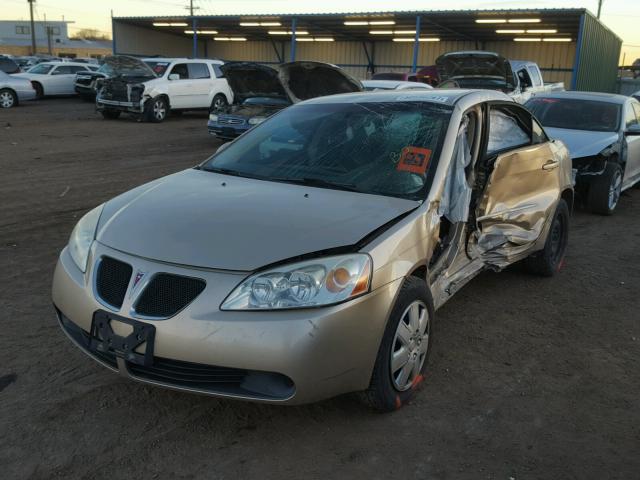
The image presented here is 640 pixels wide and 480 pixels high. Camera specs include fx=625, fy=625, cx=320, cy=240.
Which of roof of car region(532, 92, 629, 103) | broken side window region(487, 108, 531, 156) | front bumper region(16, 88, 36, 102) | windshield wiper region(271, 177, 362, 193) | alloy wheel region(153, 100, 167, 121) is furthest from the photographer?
front bumper region(16, 88, 36, 102)

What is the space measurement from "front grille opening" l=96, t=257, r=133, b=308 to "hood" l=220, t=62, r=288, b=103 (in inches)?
374

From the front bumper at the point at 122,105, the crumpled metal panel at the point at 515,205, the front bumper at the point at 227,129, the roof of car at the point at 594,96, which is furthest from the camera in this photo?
the front bumper at the point at 122,105

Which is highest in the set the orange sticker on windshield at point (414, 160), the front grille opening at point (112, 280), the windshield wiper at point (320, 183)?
the orange sticker on windshield at point (414, 160)

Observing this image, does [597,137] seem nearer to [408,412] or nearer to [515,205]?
[515,205]

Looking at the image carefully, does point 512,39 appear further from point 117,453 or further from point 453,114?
point 117,453

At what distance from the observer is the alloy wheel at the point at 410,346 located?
3154 millimetres

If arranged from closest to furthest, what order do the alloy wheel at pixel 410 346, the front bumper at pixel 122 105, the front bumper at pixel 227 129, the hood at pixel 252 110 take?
1. the alloy wheel at pixel 410 346
2. the hood at pixel 252 110
3. the front bumper at pixel 227 129
4. the front bumper at pixel 122 105

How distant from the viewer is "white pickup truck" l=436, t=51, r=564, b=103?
52.3ft

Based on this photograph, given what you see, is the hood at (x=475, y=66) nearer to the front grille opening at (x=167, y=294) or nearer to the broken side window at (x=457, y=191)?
the broken side window at (x=457, y=191)

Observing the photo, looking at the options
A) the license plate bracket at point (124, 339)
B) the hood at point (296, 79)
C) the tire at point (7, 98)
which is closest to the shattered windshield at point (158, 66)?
the tire at point (7, 98)

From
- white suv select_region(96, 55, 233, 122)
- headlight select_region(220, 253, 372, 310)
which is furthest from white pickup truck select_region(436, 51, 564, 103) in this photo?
headlight select_region(220, 253, 372, 310)

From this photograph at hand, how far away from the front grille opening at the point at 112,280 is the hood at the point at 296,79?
28.8 feet

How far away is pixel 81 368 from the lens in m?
3.57

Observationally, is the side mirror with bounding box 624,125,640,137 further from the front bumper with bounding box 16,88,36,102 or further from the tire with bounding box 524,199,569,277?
the front bumper with bounding box 16,88,36,102
